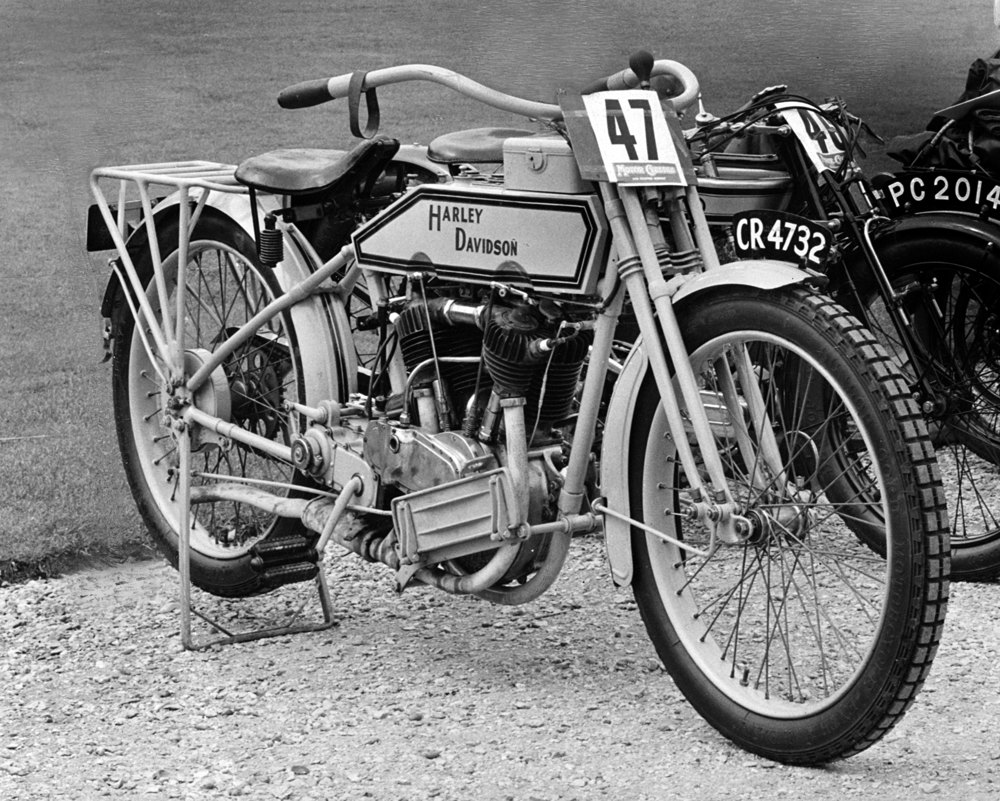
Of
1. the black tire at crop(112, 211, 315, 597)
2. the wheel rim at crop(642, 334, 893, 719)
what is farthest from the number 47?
the black tire at crop(112, 211, 315, 597)

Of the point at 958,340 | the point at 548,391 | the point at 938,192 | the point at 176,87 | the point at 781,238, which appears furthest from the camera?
the point at 176,87

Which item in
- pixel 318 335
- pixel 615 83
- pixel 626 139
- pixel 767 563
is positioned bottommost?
pixel 767 563

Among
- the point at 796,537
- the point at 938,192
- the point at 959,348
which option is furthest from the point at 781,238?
the point at 959,348

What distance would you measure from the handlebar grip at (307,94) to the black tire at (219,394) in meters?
0.50

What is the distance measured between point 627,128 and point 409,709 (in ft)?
4.66

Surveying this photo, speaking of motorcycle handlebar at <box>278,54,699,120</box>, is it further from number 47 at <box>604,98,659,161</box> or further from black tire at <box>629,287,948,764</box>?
black tire at <box>629,287,948,764</box>

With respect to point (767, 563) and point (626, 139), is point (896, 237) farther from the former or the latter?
point (626, 139)

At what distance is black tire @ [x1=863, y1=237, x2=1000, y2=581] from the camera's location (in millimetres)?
4648

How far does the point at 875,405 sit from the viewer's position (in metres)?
3.08

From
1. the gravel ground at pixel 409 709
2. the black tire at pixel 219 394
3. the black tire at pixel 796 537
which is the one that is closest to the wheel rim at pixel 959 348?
the gravel ground at pixel 409 709

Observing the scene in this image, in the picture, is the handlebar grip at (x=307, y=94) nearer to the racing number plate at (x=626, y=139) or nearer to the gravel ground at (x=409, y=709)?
the racing number plate at (x=626, y=139)

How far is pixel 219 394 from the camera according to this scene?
4.41 metres

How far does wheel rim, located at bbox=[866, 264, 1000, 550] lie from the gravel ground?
466mm

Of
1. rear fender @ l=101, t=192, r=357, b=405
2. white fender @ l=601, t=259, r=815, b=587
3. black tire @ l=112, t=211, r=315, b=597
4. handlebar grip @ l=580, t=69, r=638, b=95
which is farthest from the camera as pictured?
black tire @ l=112, t=211, r=315, b=597
